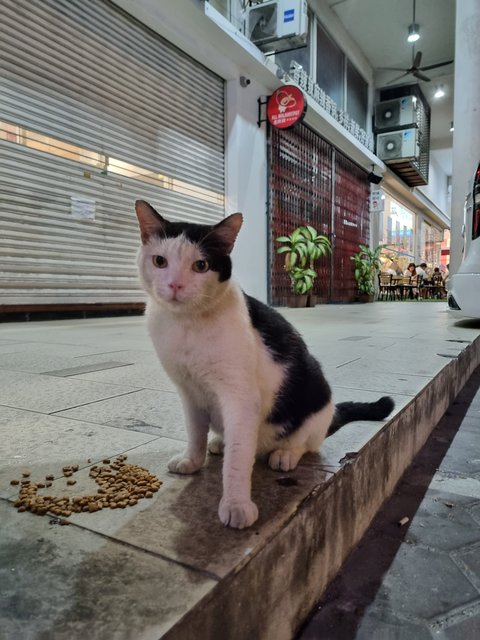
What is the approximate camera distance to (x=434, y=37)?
12.5 m

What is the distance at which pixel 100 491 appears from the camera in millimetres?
1025

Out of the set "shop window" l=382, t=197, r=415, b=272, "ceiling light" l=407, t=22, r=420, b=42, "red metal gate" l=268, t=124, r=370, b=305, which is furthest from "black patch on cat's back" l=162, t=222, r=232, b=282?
"shop window" l=382, t=197, r=415, b=272

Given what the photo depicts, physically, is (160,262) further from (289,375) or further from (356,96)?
(356,96)

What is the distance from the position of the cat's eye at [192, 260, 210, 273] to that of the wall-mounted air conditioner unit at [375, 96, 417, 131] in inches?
608

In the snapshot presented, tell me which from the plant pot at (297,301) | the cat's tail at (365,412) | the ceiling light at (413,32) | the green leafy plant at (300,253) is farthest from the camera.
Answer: the ceiling light at (413,32)

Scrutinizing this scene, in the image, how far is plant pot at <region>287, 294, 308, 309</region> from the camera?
1042 centimetres

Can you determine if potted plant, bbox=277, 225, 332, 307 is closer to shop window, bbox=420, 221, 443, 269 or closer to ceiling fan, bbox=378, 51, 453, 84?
ceiling fan, bbox=378, 51, 453, 84

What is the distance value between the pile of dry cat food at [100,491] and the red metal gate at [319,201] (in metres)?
8.95

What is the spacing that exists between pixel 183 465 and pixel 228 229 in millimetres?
593

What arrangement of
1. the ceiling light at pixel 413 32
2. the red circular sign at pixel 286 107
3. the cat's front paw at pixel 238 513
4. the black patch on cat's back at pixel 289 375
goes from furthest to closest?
the ceiling light at pixel 413 32 < the red circular sign at pixel 286 107 < the black patch on cat's back at pixel 289 375 < the cat's front paw at pixel 238 513

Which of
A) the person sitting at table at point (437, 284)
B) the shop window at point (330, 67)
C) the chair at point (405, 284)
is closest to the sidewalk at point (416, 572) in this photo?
the shop window at point (330, 67)

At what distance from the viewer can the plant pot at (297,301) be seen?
10.4 metres

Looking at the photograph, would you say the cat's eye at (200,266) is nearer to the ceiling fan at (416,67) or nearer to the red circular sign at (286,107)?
the red circular sign at (286,107)

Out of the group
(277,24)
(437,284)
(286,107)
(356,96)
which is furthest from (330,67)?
(437,284)
